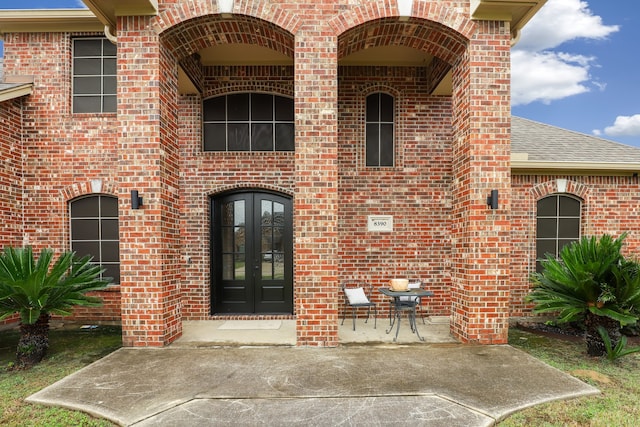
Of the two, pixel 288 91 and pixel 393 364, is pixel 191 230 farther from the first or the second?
pixel 393 364

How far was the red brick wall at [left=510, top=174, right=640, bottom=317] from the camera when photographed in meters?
6.98

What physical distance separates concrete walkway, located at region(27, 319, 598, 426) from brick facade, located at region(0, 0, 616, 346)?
0.62 meters

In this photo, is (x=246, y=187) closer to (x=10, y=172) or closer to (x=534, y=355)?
(x=10, y=172)

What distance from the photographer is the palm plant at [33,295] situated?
4.43 m

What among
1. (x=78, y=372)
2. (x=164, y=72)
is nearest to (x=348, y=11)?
(x=164, y=72)

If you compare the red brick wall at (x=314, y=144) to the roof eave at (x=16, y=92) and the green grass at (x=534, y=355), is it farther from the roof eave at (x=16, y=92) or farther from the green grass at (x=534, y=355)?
the roof eave at (x=16, y=92)

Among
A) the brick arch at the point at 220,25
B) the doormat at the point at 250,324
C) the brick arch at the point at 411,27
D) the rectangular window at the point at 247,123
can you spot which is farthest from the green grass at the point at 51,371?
the brick arch at the point at 411,27

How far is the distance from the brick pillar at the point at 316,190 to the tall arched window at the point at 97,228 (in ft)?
13.3

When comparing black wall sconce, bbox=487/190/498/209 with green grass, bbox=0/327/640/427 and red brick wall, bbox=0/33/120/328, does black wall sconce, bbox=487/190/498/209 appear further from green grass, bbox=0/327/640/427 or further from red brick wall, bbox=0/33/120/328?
red brick wall, bbox=0/33/120/328

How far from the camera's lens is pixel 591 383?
13.1 feet

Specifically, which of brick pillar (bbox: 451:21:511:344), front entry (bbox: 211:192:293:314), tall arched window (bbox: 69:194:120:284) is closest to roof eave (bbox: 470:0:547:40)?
brick pillar (bbox: 451:21:511:344)

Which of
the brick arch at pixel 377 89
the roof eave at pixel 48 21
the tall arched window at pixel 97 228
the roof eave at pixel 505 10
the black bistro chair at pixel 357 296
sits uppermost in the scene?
the roof eave at pixel 48 21

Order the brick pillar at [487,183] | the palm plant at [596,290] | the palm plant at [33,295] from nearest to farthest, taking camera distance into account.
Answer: the palm plant at [33,295] → the palm plant at [596,290] → the brick pillar at [487,183]

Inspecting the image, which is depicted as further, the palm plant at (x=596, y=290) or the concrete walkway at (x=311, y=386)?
the palm plant at (x=596, y=290)
